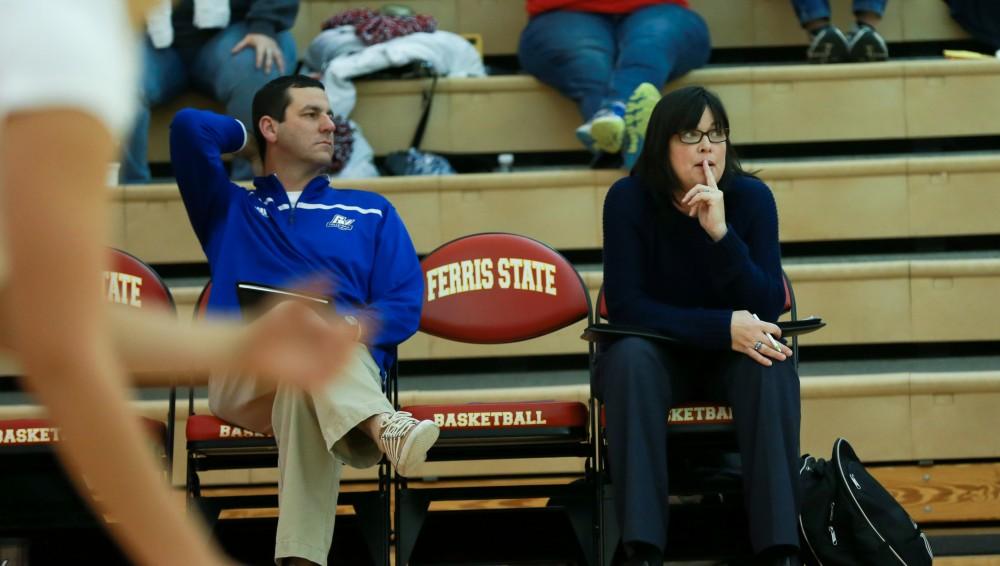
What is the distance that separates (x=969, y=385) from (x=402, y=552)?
1.85 metres

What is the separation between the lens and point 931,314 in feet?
13.8

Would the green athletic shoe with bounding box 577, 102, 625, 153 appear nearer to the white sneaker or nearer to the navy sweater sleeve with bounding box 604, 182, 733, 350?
the navy sweater sleeve with bounding box 604, 182, 733, 350

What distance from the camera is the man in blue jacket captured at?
9.14 feet

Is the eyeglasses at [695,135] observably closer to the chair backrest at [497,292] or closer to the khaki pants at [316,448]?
the chair backrest at [497,292]

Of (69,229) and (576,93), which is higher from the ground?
(576,93)

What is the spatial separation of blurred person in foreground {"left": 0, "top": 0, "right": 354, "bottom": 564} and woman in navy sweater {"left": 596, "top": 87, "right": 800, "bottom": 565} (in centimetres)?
202

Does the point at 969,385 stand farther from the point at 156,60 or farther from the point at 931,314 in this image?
the point at 156,60

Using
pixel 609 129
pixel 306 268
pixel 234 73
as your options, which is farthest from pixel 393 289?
pixel 234 73

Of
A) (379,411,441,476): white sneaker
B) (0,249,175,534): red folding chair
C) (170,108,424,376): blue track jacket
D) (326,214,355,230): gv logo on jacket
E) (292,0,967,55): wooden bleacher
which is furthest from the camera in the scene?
(292,0,967,55): wooden bleacher

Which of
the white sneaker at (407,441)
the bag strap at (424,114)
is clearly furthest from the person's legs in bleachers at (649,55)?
the white sneaker at (407,441)

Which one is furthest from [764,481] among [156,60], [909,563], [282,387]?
[156,60]

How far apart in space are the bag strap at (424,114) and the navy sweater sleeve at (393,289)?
52.7 inches

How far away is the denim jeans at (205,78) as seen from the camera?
14.9ft

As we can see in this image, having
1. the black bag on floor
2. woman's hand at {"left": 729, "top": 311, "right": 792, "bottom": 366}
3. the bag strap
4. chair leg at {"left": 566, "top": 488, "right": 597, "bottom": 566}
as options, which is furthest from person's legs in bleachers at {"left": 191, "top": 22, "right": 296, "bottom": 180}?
the black bag on floor
